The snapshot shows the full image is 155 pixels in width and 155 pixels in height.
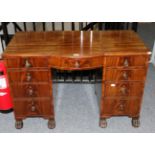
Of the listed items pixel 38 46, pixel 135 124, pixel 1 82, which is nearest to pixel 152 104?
pixel 135 124

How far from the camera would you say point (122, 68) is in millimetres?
1667

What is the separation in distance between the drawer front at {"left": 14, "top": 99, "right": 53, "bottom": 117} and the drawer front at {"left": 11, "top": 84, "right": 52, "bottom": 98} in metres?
0.07

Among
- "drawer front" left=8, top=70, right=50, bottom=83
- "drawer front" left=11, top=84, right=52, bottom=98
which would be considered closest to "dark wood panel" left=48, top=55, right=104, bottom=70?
"drawer front" left=8, top=70, right=50, bottom=83

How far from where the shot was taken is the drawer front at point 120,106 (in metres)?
1.86

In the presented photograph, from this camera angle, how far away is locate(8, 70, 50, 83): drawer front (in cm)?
167

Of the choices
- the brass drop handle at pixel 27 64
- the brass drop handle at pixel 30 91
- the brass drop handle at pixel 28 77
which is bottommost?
the brass drop handle at pixel 30 91

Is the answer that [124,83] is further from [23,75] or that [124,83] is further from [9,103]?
[9,103]

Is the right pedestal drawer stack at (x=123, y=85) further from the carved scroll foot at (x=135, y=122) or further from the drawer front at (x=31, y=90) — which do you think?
the drawer front at (x=31, y=90)

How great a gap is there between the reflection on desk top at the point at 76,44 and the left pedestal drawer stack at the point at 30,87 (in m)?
0.09

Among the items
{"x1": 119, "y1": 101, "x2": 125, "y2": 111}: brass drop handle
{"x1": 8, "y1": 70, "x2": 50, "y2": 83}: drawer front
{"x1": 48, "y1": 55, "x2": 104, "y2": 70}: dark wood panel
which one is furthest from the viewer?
{"x1": 119, "y1": 101, "x2": 125, "y2": 111}: brass drop handle

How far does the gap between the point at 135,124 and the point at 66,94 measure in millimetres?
902

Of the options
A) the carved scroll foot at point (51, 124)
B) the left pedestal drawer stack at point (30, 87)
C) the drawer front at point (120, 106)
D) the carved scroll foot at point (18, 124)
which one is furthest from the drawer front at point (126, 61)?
the carved scroll foot at point (18, 124)

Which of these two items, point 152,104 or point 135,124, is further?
point 152,104

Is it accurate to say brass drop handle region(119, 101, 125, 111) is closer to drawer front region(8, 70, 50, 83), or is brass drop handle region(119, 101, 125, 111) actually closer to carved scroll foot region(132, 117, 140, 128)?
carved scroll foot region(132, 117, 140, 128)
